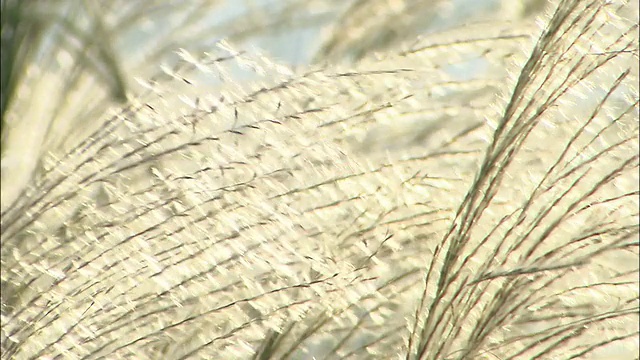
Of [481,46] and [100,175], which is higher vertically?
[481,46]

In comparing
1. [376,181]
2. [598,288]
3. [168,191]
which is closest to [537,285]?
[598,288]

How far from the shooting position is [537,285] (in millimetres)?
792

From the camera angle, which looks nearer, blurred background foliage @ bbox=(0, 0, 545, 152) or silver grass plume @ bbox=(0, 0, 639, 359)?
silver grass plume @ bbox=(0, 0, 639, 359)

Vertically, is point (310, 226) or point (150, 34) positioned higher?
point (150, 34)

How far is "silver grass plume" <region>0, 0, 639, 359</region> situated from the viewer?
0.78m

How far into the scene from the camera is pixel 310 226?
2.77ft

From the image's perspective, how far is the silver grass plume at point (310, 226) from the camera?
2.55ft

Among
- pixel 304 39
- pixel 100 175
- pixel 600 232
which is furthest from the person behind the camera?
pixel 304 39

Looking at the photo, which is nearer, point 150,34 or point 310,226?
point 310,226

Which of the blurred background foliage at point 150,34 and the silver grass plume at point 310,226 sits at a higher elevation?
the blurred background foliage at point 150,34

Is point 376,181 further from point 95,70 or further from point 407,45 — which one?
point 95,70

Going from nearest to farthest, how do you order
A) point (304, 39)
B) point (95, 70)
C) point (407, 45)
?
point (407, 45) < point (95, 70) < point (304, 39)

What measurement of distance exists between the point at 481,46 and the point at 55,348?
55 centimetres

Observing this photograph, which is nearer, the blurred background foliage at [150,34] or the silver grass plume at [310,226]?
the silver grass plume at [310,226]
